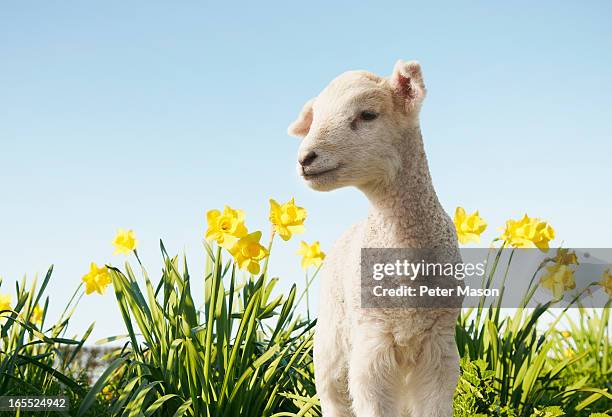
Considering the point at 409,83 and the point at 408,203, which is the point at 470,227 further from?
the point at 409,83

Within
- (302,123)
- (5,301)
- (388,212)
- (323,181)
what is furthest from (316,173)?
(5,301)

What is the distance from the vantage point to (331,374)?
2969mm

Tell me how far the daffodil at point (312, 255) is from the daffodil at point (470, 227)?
1016mm

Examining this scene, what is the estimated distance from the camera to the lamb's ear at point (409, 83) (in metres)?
2.69

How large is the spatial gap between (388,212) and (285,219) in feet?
3.00

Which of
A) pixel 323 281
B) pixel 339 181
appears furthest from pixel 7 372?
→ pixel 339 181

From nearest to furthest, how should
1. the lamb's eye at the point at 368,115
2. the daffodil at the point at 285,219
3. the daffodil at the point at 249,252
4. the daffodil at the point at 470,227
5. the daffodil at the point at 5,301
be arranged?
the lamb's eye at the point at 368,115 < the daffodil at the point at 249,252 < the daffodil at the point at 285,219 < the daffodil at the point at 470,227 < the daffodil at the point at 5,301

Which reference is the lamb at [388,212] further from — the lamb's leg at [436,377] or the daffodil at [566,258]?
the daffodil at [566,258]

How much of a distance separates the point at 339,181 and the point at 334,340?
844 millimetres

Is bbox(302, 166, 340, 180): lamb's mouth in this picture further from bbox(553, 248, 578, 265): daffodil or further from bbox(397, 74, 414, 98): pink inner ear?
bbox(553, 248, 578, 265): daffodil

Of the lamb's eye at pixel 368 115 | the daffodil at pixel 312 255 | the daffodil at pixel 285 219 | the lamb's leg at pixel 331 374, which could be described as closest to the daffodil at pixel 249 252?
the daffodil at pixel 285 219

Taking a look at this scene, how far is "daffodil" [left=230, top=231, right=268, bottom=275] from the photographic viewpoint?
333 centimetres

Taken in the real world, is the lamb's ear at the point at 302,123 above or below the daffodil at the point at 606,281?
above

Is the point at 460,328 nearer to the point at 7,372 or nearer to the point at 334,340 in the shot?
the point at 334,340
